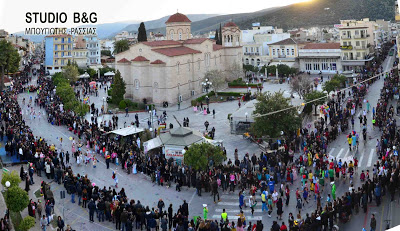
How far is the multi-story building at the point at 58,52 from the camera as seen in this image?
203 ft

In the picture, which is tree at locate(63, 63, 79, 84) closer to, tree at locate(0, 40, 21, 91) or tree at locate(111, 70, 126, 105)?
tree at locate(0, 40, 21, 91)

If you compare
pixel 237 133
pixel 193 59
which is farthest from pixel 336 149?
pixel 193 59

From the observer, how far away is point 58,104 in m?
34.7

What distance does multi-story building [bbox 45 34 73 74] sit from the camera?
203 feet

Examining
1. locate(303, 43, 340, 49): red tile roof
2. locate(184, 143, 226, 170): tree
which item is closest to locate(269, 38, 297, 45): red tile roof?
locate(303, 43, 340, 49): red tile roof

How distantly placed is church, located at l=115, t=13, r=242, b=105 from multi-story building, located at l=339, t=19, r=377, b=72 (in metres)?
14.8

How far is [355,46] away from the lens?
161 feet

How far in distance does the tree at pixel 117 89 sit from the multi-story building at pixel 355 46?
24954 millimetres

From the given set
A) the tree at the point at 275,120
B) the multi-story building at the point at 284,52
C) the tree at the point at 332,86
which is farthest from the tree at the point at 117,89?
the multi-story building at the point at 284,52

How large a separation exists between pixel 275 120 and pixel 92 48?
160 ft

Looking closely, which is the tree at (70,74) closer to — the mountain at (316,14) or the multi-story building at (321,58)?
the multi-story building at (321,58)

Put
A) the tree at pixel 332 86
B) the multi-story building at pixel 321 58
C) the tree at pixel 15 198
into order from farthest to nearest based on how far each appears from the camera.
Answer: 1. the multi-story building at pixel 321 58
2. the tree at pixel 332 86
3. the tree at pixel 15 198

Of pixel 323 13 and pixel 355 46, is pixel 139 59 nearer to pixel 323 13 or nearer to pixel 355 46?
pixel 355 46

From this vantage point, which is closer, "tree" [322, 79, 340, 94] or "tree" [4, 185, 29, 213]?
"tree" [4, 185, 29, 213]
